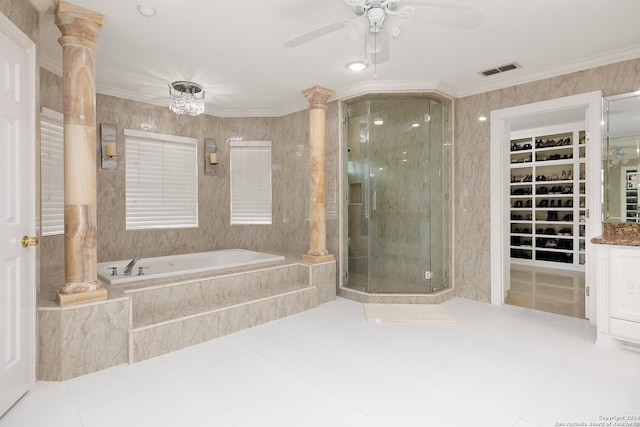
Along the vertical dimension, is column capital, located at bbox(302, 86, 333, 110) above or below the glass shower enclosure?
above

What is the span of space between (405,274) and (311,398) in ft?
8.73

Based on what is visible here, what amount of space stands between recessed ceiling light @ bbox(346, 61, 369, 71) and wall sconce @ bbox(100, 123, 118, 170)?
9.84 ft

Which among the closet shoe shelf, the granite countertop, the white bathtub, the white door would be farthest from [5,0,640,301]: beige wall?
the closet shoe shelf

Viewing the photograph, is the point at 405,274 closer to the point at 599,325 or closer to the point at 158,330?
the point at 599,325

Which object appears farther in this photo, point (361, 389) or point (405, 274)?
point (405, 274)

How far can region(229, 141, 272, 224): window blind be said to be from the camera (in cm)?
540

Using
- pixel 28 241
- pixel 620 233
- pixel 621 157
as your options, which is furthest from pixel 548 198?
pixel 28 241

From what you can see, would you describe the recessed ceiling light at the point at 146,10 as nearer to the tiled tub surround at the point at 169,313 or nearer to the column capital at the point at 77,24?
the column capital at the point at 77,24

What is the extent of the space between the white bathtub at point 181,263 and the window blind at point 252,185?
635mm

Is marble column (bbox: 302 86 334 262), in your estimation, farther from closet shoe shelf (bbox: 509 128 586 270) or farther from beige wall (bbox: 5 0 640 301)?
closet shoe shelf (bbox: 509 128 586 270)

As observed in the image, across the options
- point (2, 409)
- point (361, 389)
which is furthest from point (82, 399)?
point (361, 389)

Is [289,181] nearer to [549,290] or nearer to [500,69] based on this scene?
[500,69]

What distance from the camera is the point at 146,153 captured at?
15.0 feet

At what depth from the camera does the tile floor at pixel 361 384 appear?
1955 mm
